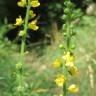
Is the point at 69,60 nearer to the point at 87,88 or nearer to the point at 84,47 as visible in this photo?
the point at 87,88

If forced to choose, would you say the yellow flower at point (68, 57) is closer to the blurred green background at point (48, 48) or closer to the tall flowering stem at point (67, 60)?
the tall flowering stem at point (67, 60)

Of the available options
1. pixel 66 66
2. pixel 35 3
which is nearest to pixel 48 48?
pixel 35 3

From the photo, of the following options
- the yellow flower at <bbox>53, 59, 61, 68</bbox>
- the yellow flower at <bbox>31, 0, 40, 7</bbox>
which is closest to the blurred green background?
the yellow flower at <bbox>31, 0, 40, 7</bbox>

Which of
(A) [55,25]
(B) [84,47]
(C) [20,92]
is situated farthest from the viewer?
(A) [55,25]

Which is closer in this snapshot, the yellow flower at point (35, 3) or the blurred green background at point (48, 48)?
the yellow flower at point (35, 3)

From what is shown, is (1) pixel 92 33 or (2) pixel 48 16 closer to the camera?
(1) pixel 92 33

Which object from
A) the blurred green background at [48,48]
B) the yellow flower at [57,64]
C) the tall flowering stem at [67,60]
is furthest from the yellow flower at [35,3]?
the blurred green background at [48,48]

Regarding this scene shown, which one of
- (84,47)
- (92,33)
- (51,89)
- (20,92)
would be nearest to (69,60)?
(20,92)

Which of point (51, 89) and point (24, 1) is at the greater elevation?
point (24, 1)

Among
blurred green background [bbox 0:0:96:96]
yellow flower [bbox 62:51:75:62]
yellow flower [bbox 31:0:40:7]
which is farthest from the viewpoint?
blurred green background [bbox 0:0:96:96]

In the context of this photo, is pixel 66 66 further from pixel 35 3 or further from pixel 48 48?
pixel 48 48

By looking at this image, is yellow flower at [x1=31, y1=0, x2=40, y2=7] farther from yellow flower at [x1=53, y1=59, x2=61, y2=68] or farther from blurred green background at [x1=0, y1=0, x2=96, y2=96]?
blurred green background at [x1=0, y1=0, x2=96, y2=96]
